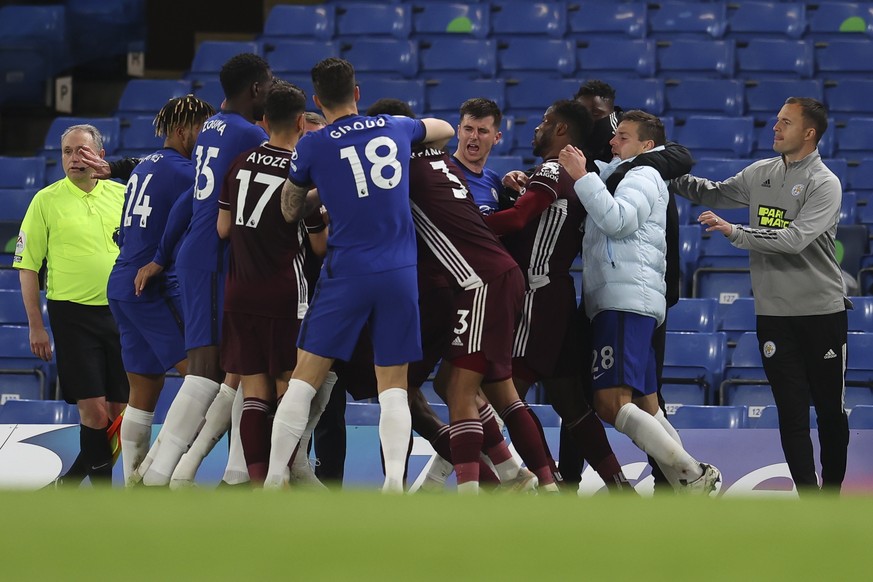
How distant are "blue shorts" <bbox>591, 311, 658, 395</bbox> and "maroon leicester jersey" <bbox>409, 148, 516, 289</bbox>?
65 centimetres

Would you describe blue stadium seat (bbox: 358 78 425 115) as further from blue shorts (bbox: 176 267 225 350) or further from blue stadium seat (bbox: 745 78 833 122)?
blue shorts (bbox: 176 267 225 350)

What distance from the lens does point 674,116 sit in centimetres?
1087

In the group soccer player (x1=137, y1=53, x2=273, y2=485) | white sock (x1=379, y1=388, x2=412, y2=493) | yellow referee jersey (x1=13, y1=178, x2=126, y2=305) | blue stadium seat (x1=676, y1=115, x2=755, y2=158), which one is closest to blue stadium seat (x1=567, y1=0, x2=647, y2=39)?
blue stadium seat (x1=676, y1=115, x2=755, y2=158)

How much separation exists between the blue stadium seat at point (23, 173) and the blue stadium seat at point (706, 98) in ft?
18.6

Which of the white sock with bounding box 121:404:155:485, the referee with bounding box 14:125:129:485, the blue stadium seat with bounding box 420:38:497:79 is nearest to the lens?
the white sock with bounding box 121:404:155:485

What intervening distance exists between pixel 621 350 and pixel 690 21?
22.7ft

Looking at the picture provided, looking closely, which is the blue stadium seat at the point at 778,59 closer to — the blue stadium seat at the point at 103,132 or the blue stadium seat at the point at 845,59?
the blue stadium seat at the point at 845,59

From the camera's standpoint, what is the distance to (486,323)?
5.46 m

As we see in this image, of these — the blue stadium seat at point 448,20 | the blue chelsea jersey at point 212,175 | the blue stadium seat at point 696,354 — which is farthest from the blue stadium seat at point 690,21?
the blue chelsea jersey at point 212,175

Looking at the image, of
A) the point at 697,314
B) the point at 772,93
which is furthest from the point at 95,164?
the point at 772,93

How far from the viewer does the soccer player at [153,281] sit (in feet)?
20.1

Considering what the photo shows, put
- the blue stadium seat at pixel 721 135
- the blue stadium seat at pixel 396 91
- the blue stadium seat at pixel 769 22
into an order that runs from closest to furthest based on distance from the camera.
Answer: the blue stadium seat at pixel 721 135, the blue stadium seat at pixel 396 91, the blue stadium seat at pixel 769 22

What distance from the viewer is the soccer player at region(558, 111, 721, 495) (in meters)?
5.68

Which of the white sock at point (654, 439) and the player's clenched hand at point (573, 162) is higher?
the player's clenched hand at point (573, 162)
